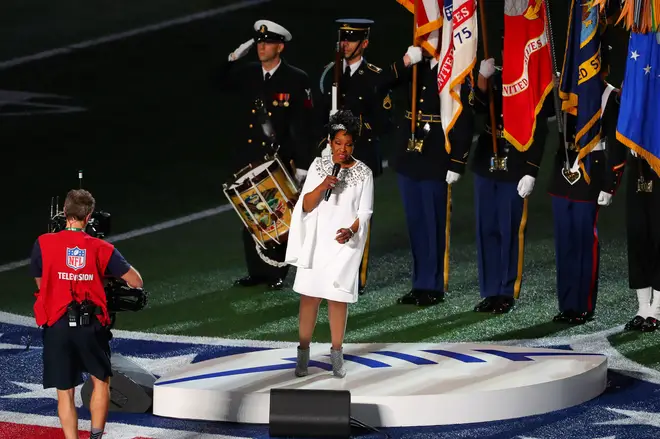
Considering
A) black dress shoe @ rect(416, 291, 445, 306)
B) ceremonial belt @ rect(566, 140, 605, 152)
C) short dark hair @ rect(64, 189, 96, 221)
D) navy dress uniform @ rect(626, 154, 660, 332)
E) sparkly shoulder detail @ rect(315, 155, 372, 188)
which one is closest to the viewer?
short dark hair @ rect(64, 189, 96, 221)

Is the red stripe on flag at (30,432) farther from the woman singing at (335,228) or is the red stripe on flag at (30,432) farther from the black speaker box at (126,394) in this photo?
the woman singing at (335,228)

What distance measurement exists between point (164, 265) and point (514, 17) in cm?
375

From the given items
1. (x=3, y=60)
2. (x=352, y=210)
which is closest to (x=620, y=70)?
(x=3, y=60)

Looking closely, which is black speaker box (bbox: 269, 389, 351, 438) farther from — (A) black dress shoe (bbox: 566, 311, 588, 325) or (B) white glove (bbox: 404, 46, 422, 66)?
(B) white glove (bbox: 404, 46, 422, 66)

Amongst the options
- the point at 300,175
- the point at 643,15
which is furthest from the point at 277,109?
the point at 643,15

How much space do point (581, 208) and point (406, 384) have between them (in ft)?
8.85

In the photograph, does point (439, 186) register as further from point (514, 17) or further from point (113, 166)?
point (113, 166)

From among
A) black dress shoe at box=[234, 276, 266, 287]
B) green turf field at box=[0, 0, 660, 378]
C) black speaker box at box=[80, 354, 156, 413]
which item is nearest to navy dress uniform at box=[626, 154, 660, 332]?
green turf field at box=[0, 0, 660, 378]

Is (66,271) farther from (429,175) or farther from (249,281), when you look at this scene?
(249,281)

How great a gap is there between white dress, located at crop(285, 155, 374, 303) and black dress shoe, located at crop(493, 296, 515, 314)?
2658mm

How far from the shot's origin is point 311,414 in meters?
8.58

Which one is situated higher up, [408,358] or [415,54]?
[415,54]

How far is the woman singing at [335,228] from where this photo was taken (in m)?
9.11

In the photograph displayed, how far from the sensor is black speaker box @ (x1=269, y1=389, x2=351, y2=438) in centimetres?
855
